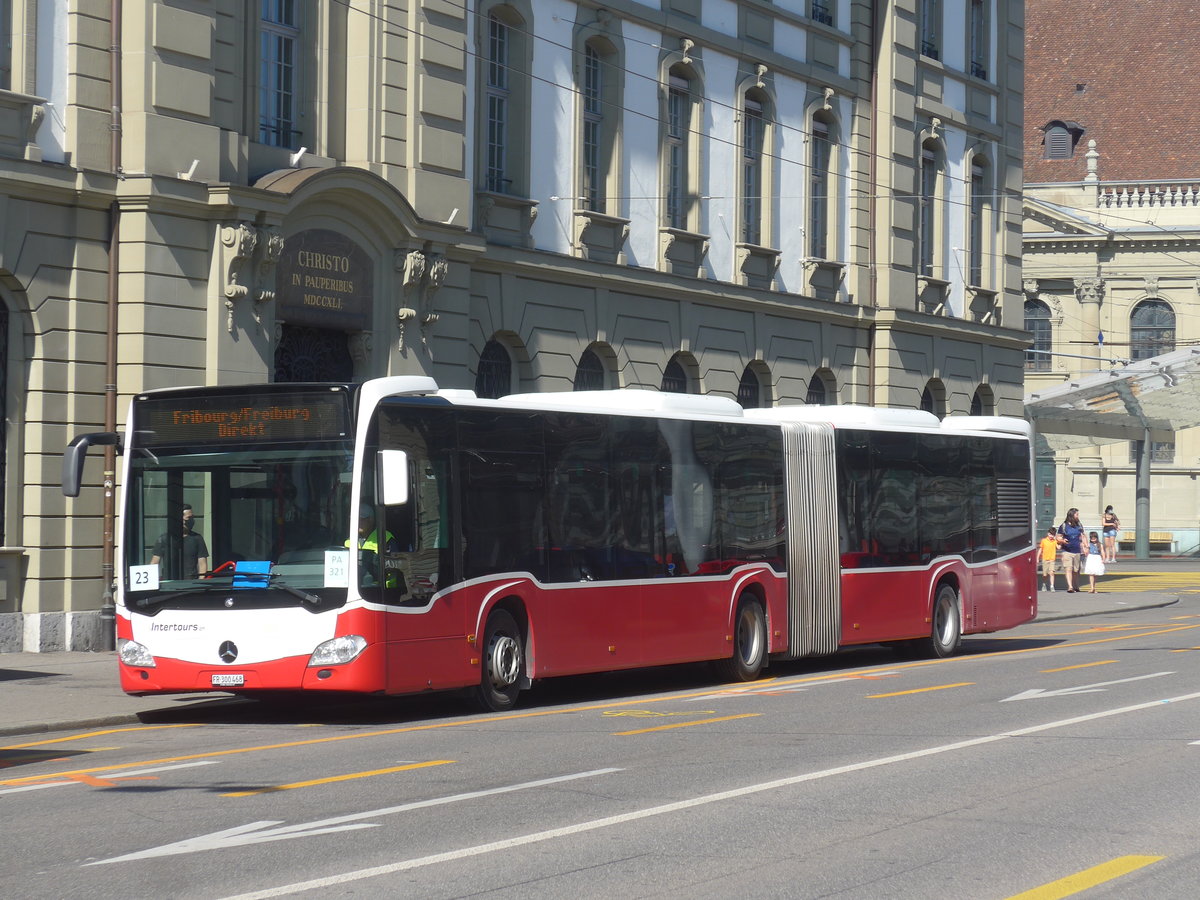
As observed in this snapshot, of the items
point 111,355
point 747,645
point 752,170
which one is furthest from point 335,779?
point 752,170

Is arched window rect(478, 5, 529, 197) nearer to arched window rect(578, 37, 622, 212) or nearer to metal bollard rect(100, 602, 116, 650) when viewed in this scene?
arched window rect(578, 37, 622, 212)

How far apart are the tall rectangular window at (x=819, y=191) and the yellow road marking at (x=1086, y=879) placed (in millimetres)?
27567

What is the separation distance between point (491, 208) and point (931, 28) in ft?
51.2

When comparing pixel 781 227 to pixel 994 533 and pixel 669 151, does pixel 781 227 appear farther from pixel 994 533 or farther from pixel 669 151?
pixel 994 533

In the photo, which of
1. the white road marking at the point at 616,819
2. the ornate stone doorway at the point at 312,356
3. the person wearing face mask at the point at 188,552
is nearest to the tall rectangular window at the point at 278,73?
the ornate stone doorway at the point at 312,356

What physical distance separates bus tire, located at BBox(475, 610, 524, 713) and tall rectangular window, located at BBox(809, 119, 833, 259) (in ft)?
66.6

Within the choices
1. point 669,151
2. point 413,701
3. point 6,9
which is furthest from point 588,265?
point 413,701

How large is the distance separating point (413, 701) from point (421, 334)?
878 cm

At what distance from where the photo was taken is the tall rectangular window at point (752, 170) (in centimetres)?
3362

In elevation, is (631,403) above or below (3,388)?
below

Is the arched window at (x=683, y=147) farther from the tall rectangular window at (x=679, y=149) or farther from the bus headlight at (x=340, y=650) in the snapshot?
the bus headlight at (x=340, y=650)

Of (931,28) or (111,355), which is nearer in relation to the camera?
(111,355)

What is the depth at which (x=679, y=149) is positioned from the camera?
31.9 metres

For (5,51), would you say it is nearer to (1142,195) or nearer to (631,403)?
(631,403)
